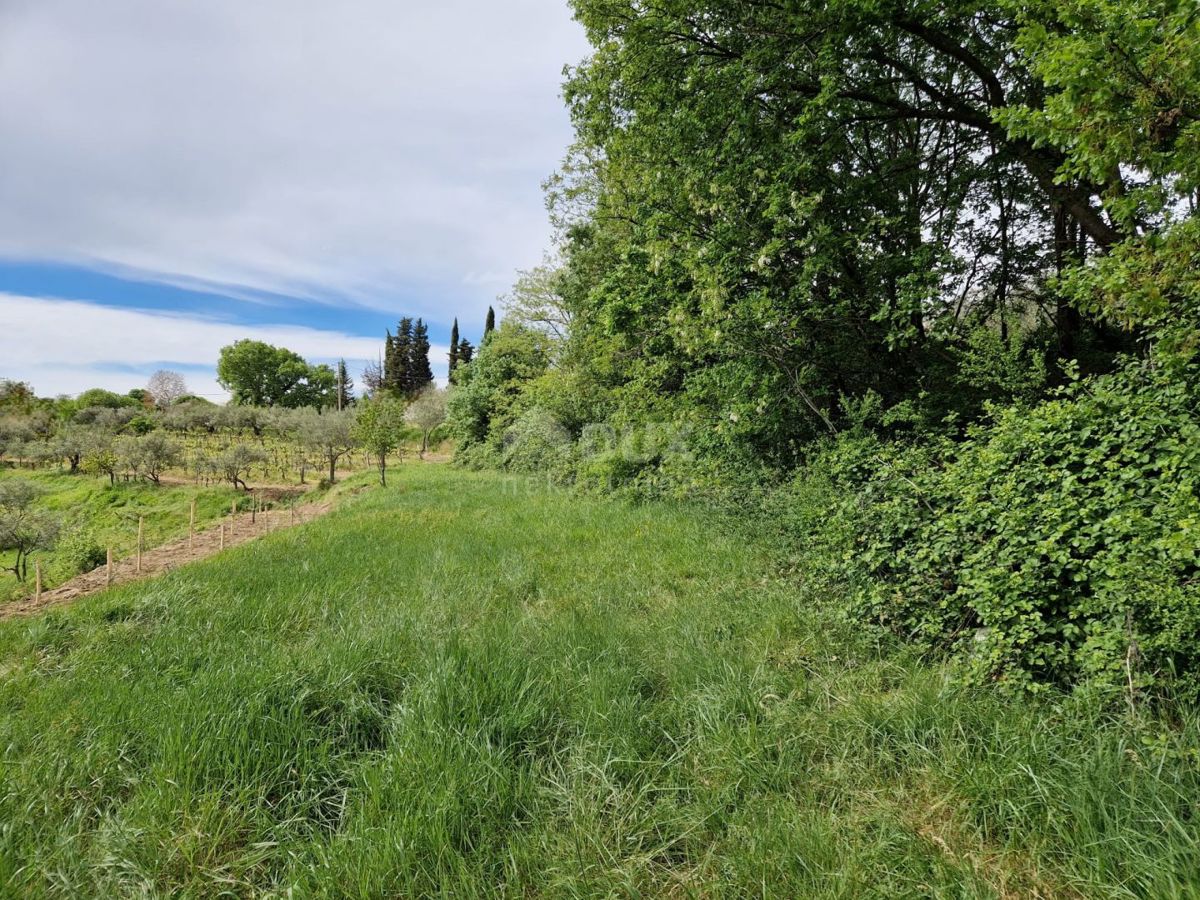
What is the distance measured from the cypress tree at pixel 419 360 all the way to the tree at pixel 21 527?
51399 mm

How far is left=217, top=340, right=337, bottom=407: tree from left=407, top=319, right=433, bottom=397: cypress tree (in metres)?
10.1

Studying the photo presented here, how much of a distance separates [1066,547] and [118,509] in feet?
84.9

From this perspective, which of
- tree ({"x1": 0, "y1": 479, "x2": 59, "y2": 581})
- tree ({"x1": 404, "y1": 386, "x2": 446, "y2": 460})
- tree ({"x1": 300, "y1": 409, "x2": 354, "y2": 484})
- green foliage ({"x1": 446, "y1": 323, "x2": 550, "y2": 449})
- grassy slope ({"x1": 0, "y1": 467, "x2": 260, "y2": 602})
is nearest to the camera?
tree ({"x1": 0, "y1": 479, "x2": 59, "y2": 581})

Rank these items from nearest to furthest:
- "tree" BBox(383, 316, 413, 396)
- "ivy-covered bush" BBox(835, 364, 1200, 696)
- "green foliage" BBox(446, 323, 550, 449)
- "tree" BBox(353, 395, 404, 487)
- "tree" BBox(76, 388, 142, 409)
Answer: "ivy-covered bush" BBox(835, 364, 1200, 696) < "tree" BBox(353, 395, 404, 487) < "green foliage" BBox(446, 323, 550, 449) < "tree" BBox(76, 388, 142, 409) < "tree" BBox(383, 316, 413, 396)

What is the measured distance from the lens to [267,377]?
5678cm

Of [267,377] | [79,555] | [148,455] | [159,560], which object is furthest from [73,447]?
[267,377]

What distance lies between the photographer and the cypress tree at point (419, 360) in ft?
206

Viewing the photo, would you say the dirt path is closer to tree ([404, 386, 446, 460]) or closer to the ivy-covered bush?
the ivy-covered bush

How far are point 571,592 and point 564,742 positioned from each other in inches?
92.1

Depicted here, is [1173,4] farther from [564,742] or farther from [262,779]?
[262,779]

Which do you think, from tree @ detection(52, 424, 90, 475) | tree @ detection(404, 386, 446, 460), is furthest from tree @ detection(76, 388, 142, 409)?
tree @ detection(404, 386, 446, 460)

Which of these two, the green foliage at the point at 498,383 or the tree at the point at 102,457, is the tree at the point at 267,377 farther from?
the green foliage at the point at 498,383

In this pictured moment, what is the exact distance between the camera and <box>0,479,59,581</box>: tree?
10555mm

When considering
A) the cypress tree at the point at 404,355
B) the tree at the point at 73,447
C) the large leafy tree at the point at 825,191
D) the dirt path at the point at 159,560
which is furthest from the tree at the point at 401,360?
the large leafy tree at the point at 825,191
